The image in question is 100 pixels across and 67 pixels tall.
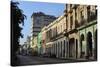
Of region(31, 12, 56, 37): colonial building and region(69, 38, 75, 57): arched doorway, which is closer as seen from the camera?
region(31, 12, 56, 37): colonial building

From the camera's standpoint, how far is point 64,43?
287 centimetres

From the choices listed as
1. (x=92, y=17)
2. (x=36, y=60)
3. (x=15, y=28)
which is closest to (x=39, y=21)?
(x=15, y=28)

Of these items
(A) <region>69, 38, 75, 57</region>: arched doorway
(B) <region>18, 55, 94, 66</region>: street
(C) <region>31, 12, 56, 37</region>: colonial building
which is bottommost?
(B) <region>18, 55, 94, 66</region>: street

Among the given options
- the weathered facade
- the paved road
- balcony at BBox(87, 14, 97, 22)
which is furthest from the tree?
balcony at BBox(87, 14, 97, 22)

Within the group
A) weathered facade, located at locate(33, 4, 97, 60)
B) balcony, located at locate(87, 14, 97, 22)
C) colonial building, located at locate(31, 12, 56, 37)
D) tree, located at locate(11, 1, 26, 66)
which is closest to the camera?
tree, located at locate(11, 1, 26, 66)

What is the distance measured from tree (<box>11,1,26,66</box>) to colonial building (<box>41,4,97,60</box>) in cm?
34

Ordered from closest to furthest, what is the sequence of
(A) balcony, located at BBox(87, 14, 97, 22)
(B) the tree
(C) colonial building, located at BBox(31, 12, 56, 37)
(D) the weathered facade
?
(B) the tree < (C) colonial building, located at BBox(31, 12, 56, 37) < (D) the weathered facade < (A) balcony, located at BBox(87, 14, 97, 22)

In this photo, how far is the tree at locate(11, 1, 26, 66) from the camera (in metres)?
2.52

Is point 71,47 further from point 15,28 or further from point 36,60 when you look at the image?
point 15,28

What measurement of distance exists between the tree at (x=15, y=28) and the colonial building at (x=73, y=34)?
34cm

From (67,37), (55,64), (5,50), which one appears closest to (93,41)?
(67,37)

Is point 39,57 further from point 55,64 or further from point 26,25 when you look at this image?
point 26,25

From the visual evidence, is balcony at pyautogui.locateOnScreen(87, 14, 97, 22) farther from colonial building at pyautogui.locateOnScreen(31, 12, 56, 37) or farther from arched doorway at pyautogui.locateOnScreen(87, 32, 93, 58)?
colonial building at pyautogui.locateOnScreen(31, 12, 56, 37)

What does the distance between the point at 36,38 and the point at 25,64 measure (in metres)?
0.35
